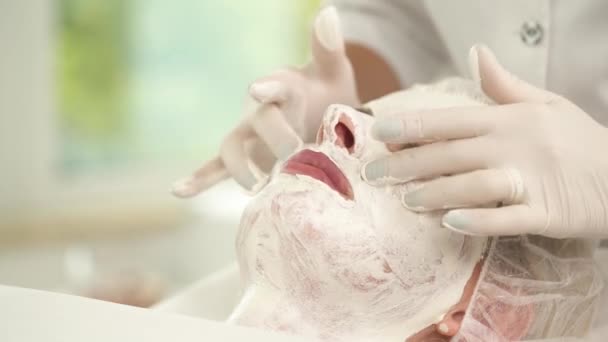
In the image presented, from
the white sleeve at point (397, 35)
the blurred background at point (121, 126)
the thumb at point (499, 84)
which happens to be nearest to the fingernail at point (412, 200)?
the thumb at point (499, 84)

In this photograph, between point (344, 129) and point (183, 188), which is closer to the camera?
point (344, 129)

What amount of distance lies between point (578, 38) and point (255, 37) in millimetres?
2098

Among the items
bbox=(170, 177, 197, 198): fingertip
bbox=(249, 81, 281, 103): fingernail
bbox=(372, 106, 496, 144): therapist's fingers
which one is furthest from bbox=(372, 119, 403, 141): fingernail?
bbox=(170, 177, 197, 198): fingertip

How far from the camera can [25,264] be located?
8.66 ft

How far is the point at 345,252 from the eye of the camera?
85 centimetres

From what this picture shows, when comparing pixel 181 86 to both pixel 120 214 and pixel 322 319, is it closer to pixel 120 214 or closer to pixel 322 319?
pixel 120 214

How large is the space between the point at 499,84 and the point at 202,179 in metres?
0.41

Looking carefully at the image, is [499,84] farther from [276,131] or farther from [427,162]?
[276,131]

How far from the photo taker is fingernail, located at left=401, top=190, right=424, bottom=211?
0.85 m

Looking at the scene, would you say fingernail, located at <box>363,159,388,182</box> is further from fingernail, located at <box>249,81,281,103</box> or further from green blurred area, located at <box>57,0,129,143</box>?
green blurred area, located at <box>57,0,129,143</box>

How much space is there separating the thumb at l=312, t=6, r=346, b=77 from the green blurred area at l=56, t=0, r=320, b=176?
179 centimetres

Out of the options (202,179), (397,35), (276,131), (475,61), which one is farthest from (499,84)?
(397,35)

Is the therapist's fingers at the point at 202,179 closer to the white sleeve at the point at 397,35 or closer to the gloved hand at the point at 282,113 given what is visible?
the gloved hand at the point at 282,113

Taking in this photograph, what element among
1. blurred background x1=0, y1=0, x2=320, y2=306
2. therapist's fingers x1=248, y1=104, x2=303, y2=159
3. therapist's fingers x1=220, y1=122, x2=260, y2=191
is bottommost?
blurred background x1=0, y1=0, x2=320, y2=306
